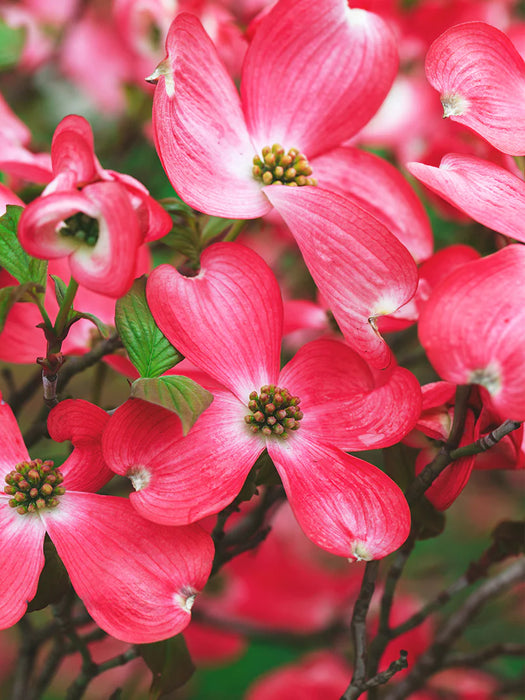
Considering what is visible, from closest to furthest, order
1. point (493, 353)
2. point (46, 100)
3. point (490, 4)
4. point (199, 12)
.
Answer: point (493, 353)
point (199, 12)
point (490, 4)
point (46, 100)

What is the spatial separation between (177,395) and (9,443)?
0.14m

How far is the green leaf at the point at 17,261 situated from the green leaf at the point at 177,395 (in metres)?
0.10

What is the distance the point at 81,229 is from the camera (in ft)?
1.36

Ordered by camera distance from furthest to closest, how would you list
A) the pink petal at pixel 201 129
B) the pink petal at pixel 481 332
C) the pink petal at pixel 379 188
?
the pink petal at pixel 379 188 → the pink petal at pixel 201 129 → the pink petal at pixel 481 332

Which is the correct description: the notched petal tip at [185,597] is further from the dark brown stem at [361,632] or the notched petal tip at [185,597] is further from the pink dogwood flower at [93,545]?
the dark brown stem at [361,632]

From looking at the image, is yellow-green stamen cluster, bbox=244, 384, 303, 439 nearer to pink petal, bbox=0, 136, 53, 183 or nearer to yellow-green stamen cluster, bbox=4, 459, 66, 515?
yellow-green stamen cluster, bbox=4, 459, 66, 515

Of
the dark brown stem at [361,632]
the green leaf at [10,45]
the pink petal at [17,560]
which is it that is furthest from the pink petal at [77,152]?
the green leaf at [10,45]

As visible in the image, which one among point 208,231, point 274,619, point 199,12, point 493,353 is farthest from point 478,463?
point 274,619

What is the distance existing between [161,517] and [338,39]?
1.23 feet

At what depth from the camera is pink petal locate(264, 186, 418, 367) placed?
439 millimetres

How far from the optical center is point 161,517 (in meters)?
0.41

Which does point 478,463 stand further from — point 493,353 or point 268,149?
point 268,149

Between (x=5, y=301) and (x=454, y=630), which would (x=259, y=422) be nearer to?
(x=5, y=301)

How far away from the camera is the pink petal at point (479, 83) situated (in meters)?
0.48
